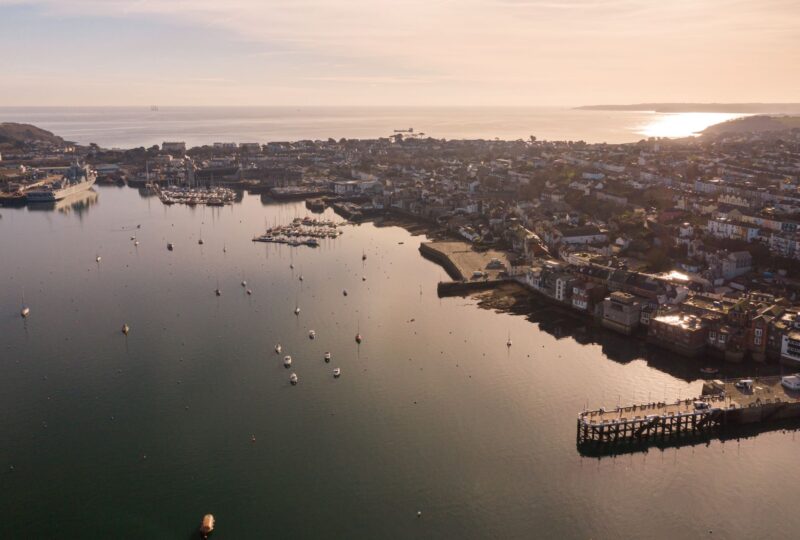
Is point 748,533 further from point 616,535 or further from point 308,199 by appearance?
point 308,199

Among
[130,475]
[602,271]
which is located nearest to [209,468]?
[130,475]

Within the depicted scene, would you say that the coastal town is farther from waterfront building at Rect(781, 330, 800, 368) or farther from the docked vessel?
the docked vessel

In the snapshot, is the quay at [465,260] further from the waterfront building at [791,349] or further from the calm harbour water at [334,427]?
the waterfront building at [791,349]

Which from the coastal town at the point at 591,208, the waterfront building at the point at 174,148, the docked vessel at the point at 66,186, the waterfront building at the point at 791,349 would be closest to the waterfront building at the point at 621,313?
the coastal town at the point at 591,208

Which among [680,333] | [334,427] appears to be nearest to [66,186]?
[334,427]

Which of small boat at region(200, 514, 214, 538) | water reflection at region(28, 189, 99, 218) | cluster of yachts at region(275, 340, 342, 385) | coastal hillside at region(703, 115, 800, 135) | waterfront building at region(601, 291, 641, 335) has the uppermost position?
coastal hillside at region(703, 115, 800, 135)

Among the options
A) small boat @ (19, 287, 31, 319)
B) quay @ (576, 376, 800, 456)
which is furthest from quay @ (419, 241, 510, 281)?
small boat @ (19, 287, 31, 319)
